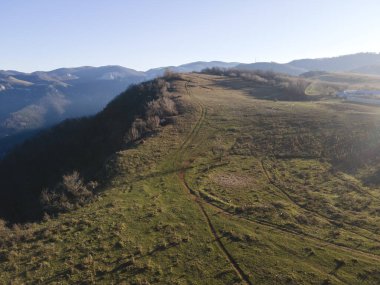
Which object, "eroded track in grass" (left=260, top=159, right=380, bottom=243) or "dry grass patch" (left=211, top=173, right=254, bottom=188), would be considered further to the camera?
"dry grass patch" (left=211, top=173, right=254, bottom=188)

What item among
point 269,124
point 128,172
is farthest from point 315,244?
point 269,124

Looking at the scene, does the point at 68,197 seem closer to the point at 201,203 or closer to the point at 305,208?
the point at 201,203

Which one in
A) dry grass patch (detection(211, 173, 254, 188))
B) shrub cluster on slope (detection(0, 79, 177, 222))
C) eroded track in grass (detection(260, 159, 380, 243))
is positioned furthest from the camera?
shrub cluster on slope (detection(0, 79, 177, 222))

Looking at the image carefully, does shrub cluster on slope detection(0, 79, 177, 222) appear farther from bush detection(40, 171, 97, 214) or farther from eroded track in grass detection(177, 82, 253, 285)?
eroded track in grass detection(177, 82, 253, 285)


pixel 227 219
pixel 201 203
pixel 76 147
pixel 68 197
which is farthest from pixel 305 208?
pixel 76 147

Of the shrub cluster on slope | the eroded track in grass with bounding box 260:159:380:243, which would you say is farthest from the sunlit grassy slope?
the shrub cluster on slope

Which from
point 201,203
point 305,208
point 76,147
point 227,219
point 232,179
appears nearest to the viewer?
point 227,219

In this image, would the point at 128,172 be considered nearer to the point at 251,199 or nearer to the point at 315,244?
the point at 251,199

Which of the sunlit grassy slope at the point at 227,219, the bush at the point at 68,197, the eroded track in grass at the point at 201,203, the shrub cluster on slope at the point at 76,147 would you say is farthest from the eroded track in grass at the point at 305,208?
the shrub cluster on slope at the point at 76,147

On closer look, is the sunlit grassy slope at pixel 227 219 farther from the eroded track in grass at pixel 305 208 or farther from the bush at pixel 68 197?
the bush at pixel 68 197
